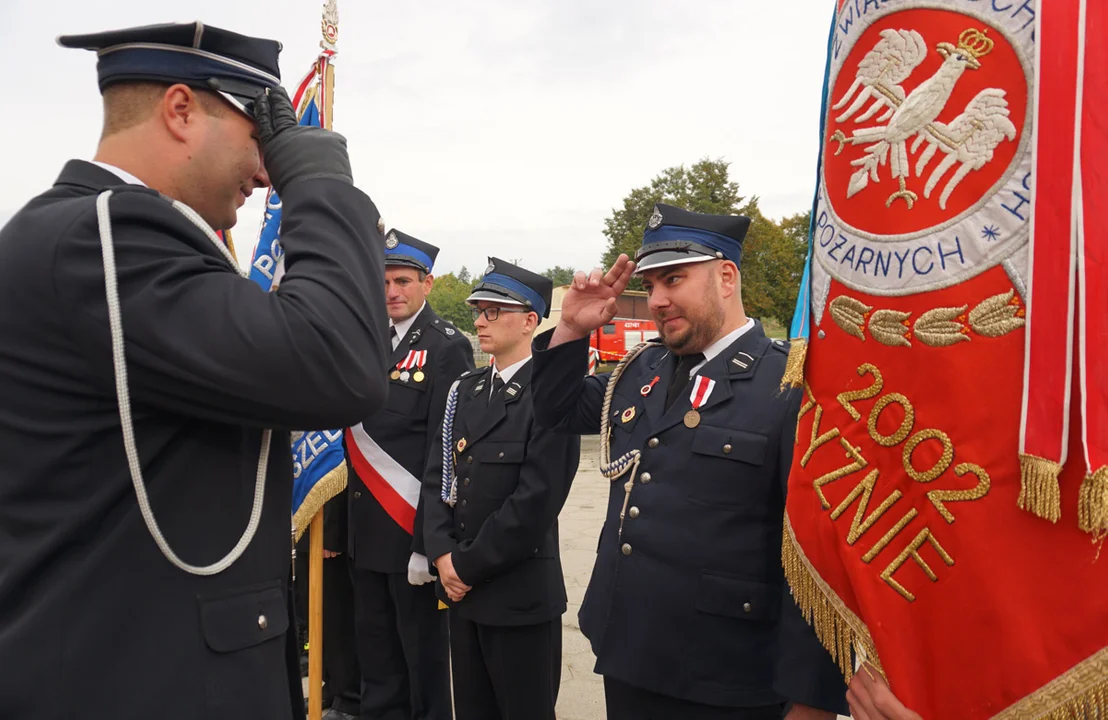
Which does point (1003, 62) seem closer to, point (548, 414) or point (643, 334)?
point (548, 414)

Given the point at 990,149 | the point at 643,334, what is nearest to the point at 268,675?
the point at 990,149

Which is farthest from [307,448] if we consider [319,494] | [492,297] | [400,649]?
[492,297]

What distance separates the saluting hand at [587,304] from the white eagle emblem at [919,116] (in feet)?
3.46

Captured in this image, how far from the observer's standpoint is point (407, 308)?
14.7 feet

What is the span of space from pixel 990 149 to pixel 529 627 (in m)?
2.54

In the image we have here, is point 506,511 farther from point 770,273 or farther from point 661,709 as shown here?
point 770,273

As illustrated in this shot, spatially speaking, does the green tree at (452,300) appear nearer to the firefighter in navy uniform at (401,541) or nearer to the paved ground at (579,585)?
the paved ground at (579,585)

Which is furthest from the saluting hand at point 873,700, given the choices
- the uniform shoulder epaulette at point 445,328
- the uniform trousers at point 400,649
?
the uniform shoulder epaulette at point 445,328

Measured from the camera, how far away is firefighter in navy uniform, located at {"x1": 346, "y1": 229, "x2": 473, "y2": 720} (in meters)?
3.85

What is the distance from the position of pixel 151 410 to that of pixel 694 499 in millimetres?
1551

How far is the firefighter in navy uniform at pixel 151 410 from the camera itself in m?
1.14

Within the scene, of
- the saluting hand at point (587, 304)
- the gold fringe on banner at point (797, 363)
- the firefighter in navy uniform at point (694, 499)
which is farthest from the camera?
the saluting hand at point (587, 304)

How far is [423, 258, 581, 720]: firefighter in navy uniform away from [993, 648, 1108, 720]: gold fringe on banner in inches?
82.6

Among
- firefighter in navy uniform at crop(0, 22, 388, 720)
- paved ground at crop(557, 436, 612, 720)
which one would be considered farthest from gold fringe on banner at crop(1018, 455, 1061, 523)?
paved ground at crop(557, 436, 612, 720)
